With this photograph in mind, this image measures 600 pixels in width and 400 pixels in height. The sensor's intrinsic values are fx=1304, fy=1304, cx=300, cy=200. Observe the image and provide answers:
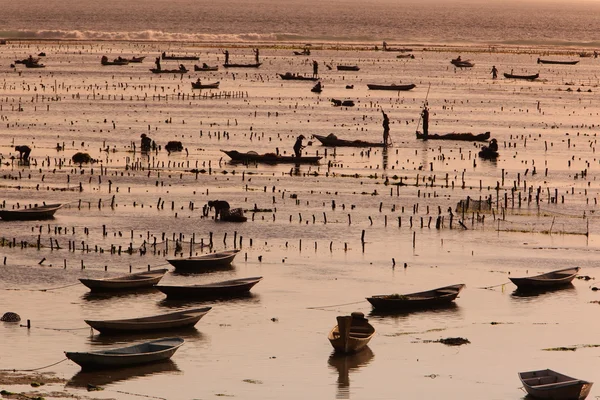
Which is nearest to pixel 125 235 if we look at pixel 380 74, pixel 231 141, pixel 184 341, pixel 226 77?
pixel 184 341

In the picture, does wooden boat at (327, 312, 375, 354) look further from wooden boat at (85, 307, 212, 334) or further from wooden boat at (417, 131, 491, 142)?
wooden boat at (417, 131, 491, 142)

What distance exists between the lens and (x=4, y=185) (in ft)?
176

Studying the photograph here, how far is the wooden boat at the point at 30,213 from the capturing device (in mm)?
45719

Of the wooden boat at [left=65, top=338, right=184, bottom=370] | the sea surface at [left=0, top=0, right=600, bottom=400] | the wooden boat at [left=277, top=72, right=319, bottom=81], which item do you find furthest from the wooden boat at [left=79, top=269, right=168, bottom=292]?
the wooden boat at [left=277, top=72, right=319, bottom=81]

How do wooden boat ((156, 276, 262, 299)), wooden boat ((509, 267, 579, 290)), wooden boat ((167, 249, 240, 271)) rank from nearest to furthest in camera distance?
wooden boat ((156, 276, 262, 299)) < wooden boat ((509, 267, 579, 290)) < wooden boat ((167, 249, 240, 271))

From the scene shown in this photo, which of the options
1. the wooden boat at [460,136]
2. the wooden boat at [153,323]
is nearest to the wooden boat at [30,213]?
the wooden boat at [153,323]

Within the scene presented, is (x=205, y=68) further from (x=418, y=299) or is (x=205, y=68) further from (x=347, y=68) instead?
(x=418, y=299)

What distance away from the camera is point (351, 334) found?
31562 mm

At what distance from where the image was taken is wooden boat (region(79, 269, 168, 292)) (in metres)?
35.9

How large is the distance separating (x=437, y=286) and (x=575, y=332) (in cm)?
564

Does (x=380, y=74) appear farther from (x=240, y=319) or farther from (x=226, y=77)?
(x=240, y=319)

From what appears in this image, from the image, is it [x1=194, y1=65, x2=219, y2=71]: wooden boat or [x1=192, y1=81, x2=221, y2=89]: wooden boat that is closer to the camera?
[x1=192, y1=81, x2=221, y2=89]: wooden boat

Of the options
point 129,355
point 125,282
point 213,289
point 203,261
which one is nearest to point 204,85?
point 203,261

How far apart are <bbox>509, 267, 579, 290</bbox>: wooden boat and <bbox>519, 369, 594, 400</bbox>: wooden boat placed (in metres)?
10.4
